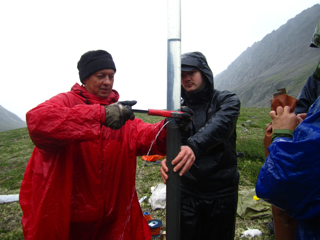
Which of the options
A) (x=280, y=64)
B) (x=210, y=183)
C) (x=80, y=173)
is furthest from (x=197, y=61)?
(x=280, y=64)

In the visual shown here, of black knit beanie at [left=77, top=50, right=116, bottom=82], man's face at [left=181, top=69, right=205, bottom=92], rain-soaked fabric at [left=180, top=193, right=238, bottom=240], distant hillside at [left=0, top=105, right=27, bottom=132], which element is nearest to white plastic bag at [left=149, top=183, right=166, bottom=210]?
rain-soaked fabric at [left=180, top=193, right=238, bottom=240]

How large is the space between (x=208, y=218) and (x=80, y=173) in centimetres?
170

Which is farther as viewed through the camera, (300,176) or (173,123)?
(173,123)

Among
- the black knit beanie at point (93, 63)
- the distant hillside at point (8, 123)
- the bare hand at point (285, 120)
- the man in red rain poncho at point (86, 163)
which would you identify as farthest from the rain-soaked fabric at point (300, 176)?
the distant hillside at point (8, 123)

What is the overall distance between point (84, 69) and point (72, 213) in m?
1.61

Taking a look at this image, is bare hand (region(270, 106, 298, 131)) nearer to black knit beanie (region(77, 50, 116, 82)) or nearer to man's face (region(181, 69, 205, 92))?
man's face (region(181, 69, 205, 92))

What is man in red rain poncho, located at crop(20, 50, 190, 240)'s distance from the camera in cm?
165

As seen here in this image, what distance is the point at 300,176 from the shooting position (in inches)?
50.3

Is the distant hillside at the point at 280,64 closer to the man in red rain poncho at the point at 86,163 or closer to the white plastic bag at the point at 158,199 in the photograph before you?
the white plastic bag at the point at 158,199

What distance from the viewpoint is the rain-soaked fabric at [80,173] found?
165cm

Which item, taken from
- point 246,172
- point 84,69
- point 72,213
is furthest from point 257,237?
point 84,69

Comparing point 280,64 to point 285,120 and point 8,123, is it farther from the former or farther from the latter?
point 8,123

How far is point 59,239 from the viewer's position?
1.88 m

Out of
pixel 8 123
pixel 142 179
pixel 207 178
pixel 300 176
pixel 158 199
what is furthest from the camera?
pixel 8 123
